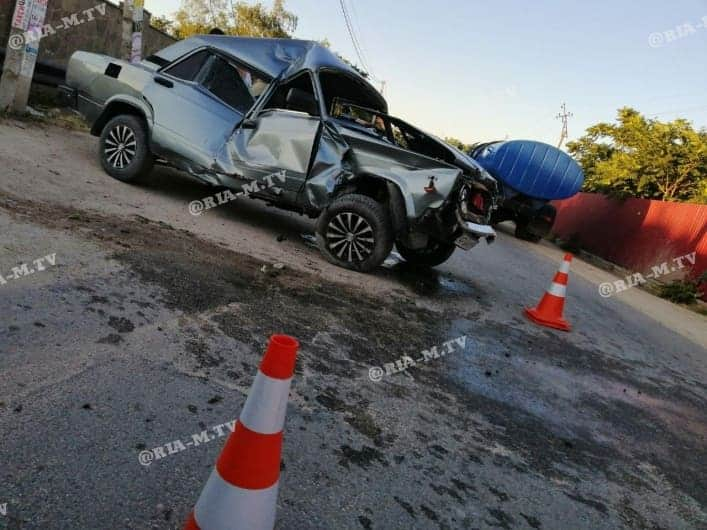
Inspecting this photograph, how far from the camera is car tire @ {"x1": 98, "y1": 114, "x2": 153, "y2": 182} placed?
6.04 meters

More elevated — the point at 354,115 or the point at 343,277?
the point at 354,115

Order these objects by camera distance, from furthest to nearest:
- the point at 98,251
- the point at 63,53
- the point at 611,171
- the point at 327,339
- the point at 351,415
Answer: the point at 611,171, the point at 63,53, the point at 98,251, the point at 327,339, the point at 351,415

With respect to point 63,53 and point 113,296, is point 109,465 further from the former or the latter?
point 63,53

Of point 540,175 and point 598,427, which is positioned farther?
point 540,175

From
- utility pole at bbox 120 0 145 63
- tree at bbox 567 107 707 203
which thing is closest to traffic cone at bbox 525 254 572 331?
utility pole at bbox 120 0 145 63

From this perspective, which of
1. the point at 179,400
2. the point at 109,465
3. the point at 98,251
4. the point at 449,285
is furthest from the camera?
the point at 449,285

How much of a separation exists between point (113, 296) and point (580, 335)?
4.42m

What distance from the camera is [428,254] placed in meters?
6.52

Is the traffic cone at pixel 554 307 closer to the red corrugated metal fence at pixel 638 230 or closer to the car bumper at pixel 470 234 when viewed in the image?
the car bumper at pixel 470 234

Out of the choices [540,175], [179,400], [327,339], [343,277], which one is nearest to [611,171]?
[540,175]

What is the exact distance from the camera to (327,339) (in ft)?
11.5

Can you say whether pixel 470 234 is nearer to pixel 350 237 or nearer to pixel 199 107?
pixel 350 237

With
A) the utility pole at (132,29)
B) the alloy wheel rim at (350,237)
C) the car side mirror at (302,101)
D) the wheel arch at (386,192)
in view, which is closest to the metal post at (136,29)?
the utility pole at (132,29)

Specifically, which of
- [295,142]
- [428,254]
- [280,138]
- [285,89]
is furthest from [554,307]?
[285,89]
